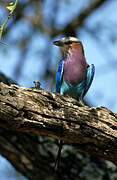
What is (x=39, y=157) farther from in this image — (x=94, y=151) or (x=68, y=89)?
(x=94, y=151)

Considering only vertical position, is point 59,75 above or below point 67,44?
below

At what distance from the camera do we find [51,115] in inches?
117

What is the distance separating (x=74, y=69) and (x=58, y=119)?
131 cm

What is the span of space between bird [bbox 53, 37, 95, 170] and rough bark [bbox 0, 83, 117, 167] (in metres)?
0.96

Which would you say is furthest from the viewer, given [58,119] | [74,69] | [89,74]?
[89,74]

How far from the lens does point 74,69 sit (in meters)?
4.20

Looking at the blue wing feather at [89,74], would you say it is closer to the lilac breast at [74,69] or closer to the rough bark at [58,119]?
the lilac breast at [74,69]

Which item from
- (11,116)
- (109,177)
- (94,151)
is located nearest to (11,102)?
(11,116)

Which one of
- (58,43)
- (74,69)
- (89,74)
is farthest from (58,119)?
(58,43)

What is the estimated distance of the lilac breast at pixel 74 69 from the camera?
166 inches

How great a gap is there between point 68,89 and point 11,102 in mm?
1507

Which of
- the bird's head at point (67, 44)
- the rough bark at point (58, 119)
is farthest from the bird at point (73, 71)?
the rough bark at point (58, 119)

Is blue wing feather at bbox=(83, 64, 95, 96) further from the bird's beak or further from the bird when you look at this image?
the bird's beak

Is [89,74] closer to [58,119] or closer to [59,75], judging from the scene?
[59,75]
